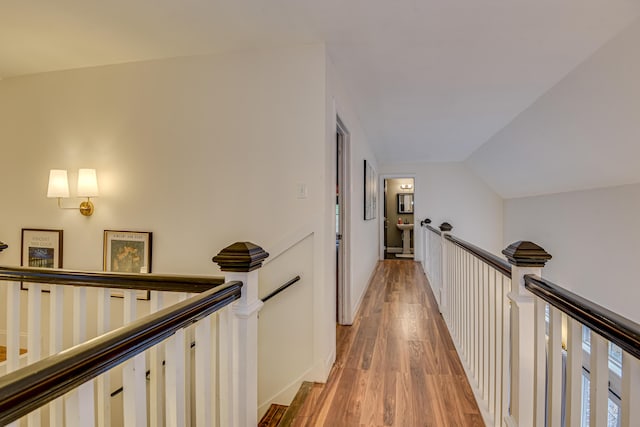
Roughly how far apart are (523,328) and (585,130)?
2682 mm

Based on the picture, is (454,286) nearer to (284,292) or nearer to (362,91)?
(284,292)

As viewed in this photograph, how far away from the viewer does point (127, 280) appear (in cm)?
132

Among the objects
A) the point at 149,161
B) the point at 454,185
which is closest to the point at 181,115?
the point at 149,161

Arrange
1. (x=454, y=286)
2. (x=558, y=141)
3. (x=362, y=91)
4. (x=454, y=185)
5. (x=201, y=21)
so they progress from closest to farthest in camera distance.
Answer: (x=201, y=21) < (x=454, y=286) < (x=362, y=91) < (x=558, y=141) < (x=454, y=185)

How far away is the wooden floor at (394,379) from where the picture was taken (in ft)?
6.07

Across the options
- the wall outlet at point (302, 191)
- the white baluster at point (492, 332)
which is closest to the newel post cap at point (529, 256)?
the white baluster at point (492, 332)

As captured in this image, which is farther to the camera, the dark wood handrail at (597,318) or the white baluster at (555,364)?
the white baluster at (555,364)

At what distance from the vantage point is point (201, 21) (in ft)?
6.66

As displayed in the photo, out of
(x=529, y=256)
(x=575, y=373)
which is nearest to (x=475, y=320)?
(x=529, y=256)

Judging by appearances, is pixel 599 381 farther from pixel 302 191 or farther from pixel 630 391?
pixel 302 191

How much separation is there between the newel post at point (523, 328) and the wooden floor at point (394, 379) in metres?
0.53

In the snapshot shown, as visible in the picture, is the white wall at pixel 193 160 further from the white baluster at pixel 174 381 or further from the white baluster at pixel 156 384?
the white baluster at pixel 174 381

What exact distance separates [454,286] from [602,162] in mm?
2007

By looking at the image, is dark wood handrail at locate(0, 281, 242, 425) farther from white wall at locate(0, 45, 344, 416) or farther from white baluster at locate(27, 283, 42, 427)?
white wall at locate(0, 45, 344, 416)
